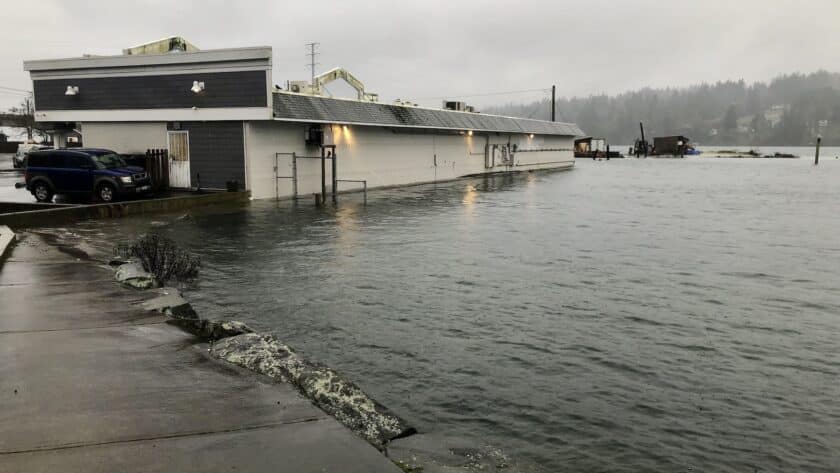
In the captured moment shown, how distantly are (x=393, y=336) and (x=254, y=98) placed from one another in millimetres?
19078

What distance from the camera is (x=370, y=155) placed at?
3472 centimetres

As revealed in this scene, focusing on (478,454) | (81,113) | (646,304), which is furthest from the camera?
(81,113)

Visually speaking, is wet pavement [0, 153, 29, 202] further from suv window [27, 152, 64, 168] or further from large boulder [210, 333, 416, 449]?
large boulder [210, 333, 416, 449]

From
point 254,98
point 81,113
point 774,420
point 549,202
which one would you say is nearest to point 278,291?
point 774,420

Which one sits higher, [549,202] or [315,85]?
[315,85]

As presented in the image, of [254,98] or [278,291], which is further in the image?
[254,98]

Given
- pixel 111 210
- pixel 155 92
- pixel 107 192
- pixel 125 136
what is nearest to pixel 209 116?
pixel 155 92

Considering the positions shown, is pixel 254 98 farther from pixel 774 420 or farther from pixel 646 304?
pixel 774 420

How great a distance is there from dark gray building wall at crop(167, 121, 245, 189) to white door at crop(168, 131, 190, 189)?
251 millimetres

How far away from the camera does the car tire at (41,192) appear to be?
907 inches

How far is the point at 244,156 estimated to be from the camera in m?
26.0

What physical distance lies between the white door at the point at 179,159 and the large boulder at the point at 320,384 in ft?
71.2

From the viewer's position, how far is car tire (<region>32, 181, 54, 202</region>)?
23.0m

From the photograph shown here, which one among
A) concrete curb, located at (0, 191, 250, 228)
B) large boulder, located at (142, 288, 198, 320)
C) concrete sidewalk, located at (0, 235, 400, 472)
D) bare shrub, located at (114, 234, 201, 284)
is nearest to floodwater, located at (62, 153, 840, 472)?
bare shrub, located at (114, 234, 201, 284)
